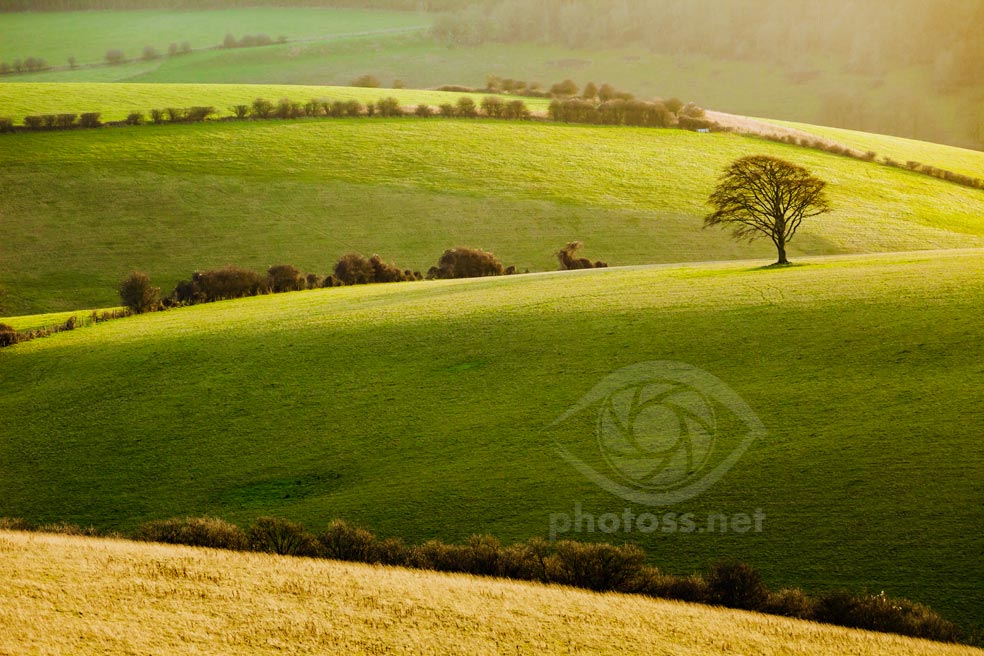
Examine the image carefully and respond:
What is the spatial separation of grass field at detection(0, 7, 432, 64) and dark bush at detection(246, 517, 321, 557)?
143m

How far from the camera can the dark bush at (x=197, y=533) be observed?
19.1m

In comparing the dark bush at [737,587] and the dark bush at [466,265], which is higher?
the dark bush at [466,265]

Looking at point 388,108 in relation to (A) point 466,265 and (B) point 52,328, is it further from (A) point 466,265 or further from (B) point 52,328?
(B) point 52,328

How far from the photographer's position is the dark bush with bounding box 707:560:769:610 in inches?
641

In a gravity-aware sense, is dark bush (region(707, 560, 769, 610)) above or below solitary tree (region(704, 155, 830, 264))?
below

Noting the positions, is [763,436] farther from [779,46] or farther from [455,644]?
[779,46]

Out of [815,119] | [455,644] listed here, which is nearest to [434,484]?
[455,644]

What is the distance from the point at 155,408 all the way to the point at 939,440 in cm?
2164

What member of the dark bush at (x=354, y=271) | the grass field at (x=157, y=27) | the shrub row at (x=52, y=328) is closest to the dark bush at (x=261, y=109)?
the dark bush at (x=354, y=271)

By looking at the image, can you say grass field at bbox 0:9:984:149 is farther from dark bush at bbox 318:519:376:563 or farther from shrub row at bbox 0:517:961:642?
dark bush at bbox 318:519:376:563

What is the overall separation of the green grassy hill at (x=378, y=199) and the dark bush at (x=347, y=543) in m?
36.9

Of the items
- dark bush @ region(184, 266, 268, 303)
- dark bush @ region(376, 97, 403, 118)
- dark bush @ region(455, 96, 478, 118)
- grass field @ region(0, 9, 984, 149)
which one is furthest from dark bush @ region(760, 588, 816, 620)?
grass field @ region(0, 9, 984, 149)

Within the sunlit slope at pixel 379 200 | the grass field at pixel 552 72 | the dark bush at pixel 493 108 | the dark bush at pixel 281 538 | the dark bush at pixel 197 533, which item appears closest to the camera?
the dark bush at pixel 281 538

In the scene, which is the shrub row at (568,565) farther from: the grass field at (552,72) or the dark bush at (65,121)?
the grass field at (552,72)
